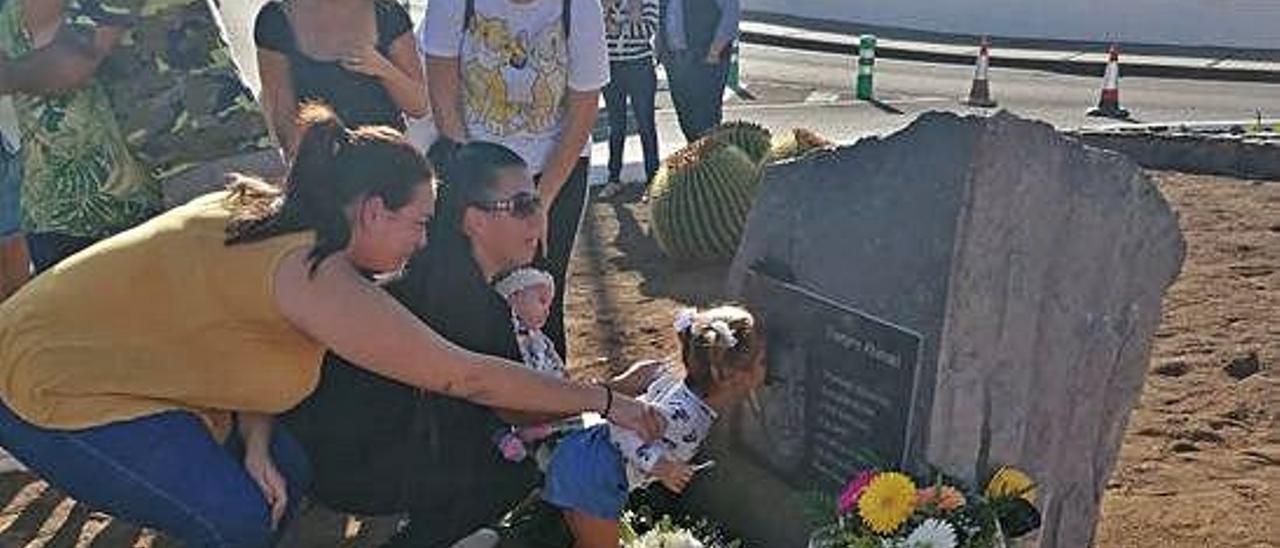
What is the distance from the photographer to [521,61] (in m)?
4.58

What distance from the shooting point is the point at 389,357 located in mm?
3211

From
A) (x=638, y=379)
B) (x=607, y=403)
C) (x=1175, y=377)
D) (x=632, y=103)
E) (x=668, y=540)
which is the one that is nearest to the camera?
(x=607, y=403)

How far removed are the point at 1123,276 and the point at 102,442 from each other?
2.11 metres

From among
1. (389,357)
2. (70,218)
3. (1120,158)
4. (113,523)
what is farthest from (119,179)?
(1120,158)

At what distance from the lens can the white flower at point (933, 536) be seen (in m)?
3.17

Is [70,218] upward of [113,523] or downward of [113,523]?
upward

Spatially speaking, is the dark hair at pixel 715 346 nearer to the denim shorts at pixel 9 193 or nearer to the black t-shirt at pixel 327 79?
the black t-shirt at pixel 327 79

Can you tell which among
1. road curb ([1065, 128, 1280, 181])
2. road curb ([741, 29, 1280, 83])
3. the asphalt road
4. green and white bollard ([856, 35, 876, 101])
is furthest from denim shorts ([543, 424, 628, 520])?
road curb ([741, 29, 1280, 83])

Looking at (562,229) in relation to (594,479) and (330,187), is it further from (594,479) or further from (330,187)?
(330,187)

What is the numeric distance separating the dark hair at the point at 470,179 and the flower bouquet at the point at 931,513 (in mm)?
1070

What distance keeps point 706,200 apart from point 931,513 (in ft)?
13.5

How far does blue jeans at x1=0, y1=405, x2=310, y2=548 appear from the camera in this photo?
3307mm

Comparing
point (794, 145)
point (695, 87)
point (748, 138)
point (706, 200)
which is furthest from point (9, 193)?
point (695, 87)

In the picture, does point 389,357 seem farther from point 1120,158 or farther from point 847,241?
point 1120,158
